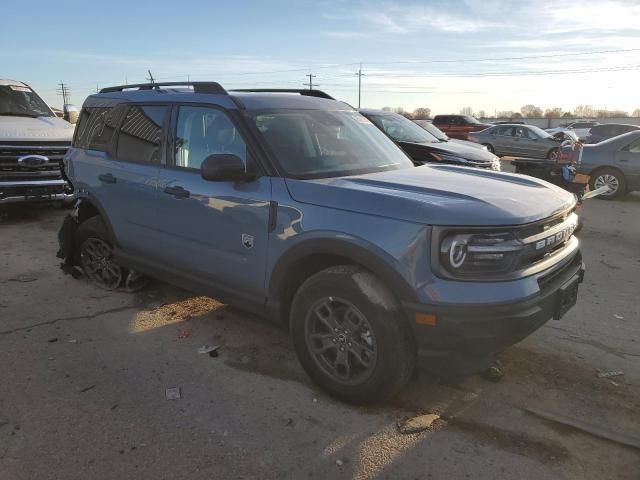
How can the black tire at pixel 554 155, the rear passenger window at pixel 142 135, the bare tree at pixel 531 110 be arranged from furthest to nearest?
the bare tree at pixel 531 110, the black tire at pixel 554 155, the rear passenger window at pixel 142 135

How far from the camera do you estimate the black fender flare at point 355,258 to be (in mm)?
2828

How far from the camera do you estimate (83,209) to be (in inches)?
209

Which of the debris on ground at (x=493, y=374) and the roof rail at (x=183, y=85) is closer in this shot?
the debris on ground at (x=493, y=374)

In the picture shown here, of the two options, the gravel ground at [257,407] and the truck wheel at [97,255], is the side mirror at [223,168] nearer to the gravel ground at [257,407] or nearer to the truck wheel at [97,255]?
the gravel ground at [257,407]

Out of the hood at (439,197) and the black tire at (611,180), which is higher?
the hood at (439,197)

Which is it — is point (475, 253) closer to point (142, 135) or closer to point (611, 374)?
point (611, 374)

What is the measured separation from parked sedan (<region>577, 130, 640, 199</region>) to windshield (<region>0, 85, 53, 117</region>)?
36.4 feet

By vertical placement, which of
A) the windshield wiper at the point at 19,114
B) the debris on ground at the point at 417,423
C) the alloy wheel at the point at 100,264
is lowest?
the debris on ground at the point at 417,423

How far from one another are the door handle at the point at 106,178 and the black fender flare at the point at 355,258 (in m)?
2.11

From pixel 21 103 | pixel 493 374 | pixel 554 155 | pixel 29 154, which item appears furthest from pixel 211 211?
pixel 554 155

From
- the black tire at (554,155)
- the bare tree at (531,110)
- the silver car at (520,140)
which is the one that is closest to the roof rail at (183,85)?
the black tire at (554,155)

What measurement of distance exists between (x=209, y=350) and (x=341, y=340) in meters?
1.29

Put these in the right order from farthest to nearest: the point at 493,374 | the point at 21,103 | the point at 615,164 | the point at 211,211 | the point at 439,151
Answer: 1. the point at 615,164
2. the point at 21,103
3. the point at 439,151
4. the point at 211,211
5. the point at 493,374

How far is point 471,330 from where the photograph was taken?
2.71 meters
